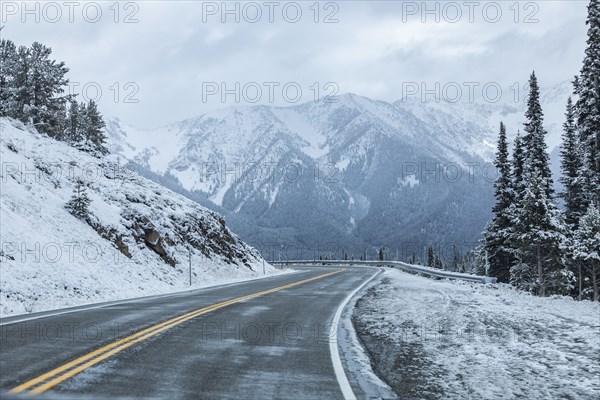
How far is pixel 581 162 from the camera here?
39438 mm

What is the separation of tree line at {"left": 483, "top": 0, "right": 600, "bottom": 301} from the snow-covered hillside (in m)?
19.8

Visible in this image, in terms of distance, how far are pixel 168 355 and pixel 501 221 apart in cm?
3699

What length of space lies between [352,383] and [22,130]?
1407 inches

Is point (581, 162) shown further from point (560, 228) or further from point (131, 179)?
point (131, 179)

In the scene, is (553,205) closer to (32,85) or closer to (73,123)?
(32,85)

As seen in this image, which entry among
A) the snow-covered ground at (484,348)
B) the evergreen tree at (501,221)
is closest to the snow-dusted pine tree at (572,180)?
the evergreen tree at (501,221)

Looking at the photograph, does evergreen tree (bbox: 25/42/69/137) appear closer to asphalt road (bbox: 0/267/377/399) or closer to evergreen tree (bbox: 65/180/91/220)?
evergreen tree (bbox: 65/180/91/220)

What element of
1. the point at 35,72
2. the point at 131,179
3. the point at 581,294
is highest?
the point at 35,72

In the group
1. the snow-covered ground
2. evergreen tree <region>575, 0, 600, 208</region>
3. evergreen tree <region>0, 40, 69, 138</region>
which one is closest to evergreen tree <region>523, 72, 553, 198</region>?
evergreen tree <region>575, 0, 600, 208</region>

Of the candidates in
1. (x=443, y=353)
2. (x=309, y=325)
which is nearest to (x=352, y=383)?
(x=443, y=353)

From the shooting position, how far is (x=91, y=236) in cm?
2519

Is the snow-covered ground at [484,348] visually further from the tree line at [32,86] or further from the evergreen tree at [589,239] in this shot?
the tree line at [32,86]

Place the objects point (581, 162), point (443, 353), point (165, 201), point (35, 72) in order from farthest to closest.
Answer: point (35, 72) < point (581, 162) < point (165, 201) < point (443, 353)

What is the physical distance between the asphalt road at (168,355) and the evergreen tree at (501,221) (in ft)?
101
